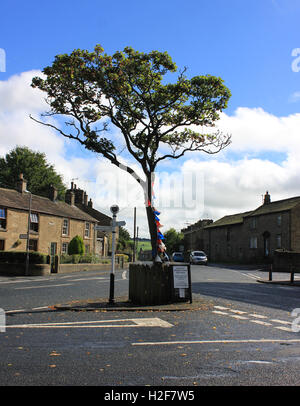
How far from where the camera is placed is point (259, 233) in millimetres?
59656

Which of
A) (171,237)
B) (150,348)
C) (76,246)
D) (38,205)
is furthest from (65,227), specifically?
(171,237)

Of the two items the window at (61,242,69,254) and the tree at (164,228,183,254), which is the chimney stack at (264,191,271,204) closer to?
the window at (61,242,69,254)

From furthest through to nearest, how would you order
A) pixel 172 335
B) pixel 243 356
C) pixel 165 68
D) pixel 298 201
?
pixel 298 201 → pixel 165 68 → pixel 172 335 → pixel 243 356

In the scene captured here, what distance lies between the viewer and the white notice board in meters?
13.4

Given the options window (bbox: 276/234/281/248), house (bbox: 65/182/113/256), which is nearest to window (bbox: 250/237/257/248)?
Result: window (bbox: 276/234/281/248)

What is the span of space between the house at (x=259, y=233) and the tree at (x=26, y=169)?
3183 cm

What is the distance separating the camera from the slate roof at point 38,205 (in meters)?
39.8

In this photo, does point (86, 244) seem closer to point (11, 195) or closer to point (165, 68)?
point (11, 195)

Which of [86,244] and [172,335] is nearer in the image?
[172,335]

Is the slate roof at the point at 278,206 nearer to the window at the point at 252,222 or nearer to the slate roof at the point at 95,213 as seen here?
the window at the point at 252,222
